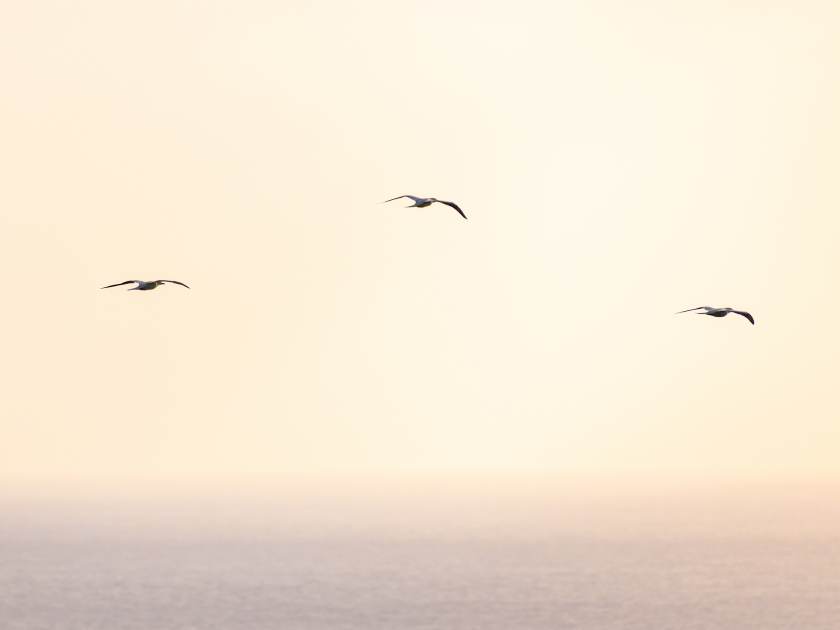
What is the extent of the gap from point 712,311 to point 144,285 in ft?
105

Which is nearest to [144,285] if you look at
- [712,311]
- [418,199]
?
→ [418,199]

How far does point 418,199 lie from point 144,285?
16.8 metres

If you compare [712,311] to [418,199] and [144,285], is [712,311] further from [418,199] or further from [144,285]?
[144,285]

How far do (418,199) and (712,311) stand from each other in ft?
56.7

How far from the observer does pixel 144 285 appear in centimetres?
9531

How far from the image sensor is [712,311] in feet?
302

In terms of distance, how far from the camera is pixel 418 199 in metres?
90.8
